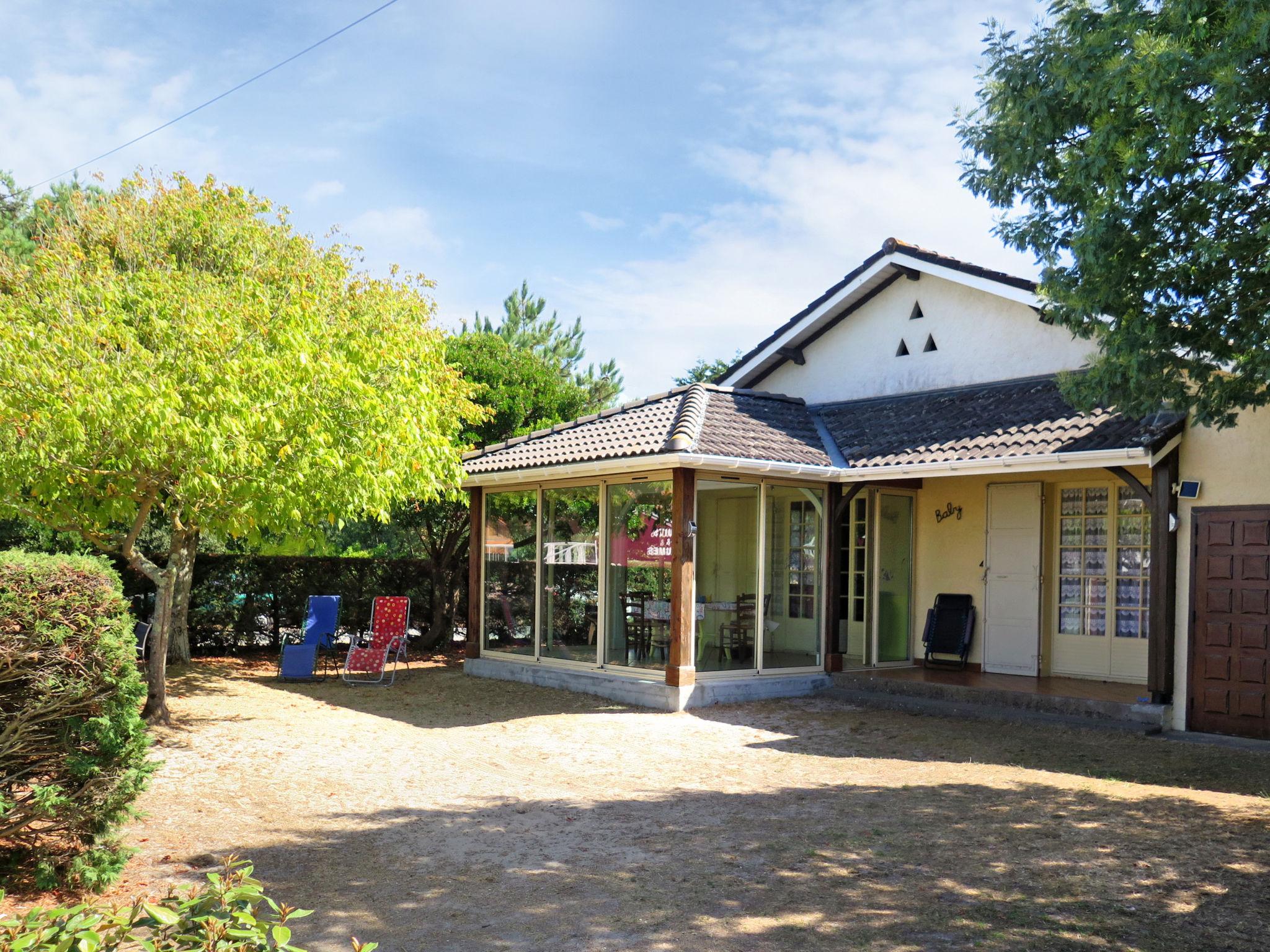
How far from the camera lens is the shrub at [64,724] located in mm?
4633

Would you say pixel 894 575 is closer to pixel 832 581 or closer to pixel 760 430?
pixel 832 581

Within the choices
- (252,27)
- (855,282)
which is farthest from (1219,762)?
(252,27)

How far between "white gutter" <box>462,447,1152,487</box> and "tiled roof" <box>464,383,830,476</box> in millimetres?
98

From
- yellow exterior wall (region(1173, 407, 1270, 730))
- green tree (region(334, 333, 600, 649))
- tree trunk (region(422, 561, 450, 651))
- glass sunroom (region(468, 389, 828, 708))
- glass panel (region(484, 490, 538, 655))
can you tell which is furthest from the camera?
tree trunk (region(422, 561, 450, 651))

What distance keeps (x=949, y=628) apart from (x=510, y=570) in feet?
19.5

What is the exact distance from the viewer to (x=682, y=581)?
11125 millimetres

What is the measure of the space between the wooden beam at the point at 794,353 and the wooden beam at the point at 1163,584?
20.2 feet

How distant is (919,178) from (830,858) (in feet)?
28.2

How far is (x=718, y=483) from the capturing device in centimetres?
1175

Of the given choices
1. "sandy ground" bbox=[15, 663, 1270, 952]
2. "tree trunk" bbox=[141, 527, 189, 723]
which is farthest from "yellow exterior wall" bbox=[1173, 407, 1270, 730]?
"tree trunk" bbox=[141, 527, 189, 723]

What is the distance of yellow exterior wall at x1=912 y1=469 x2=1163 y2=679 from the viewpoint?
481 inches

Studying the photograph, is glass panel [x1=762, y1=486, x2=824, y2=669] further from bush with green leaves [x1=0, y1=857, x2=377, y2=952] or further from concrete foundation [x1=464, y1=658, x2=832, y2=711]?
bush with green leaves [x1=0, y1=857, x2=377, y2=952]

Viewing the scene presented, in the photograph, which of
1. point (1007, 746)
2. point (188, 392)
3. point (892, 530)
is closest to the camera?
point (188, 392)

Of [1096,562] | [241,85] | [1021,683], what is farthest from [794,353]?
[241,85]
